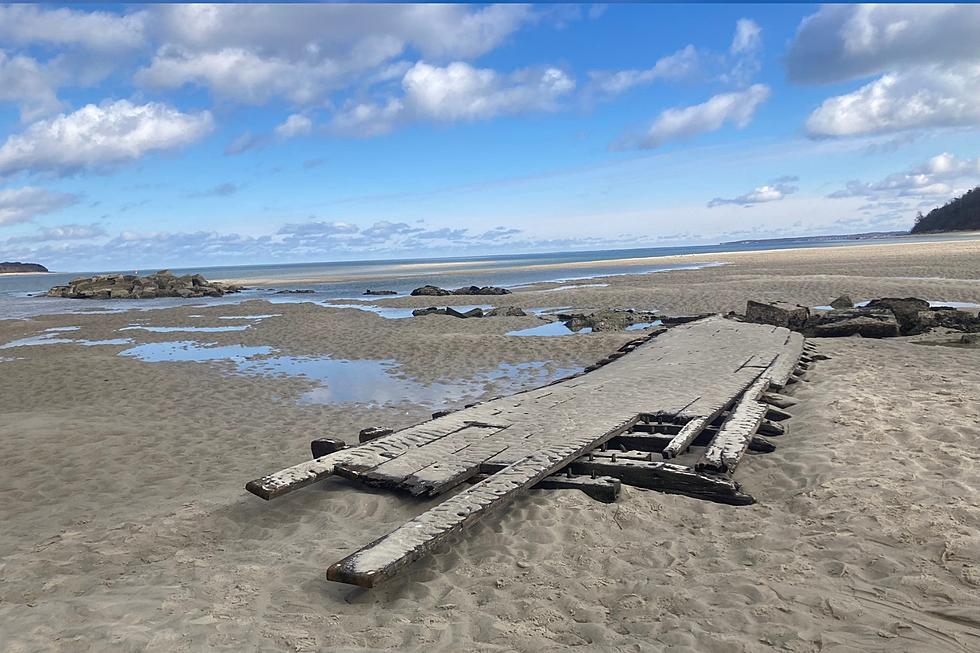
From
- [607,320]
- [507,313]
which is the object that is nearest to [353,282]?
[507,313]

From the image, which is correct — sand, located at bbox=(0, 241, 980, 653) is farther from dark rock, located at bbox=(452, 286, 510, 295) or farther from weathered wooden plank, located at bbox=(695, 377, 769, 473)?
dark rock, located at bbox=(452, 286, 510, 295)

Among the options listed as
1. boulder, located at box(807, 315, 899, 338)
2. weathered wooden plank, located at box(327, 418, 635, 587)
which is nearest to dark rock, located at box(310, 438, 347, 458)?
weathered wooden plank, located at box(327, 418, 635, 587)

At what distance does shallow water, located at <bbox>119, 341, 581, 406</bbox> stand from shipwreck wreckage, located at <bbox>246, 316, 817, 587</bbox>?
9.67 feet

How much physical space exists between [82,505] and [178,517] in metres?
1.61

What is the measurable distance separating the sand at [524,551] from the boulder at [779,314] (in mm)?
6525

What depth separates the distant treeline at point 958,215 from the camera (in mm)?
98625

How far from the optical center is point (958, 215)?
103 metres

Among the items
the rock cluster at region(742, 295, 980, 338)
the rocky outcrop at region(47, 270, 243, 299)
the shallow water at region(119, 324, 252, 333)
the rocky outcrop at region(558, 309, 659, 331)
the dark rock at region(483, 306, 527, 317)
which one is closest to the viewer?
the rock cluster at region(742, 295, 980, 338)

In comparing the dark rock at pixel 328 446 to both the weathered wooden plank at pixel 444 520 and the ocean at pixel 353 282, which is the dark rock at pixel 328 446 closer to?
the weathered wooden plank at pixel 444 520

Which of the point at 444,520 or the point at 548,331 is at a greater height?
the point at 444,520

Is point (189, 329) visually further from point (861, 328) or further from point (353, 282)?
point (353, 282)

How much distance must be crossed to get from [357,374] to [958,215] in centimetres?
12142

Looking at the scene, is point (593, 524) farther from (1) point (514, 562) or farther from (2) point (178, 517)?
(2) point (178, 517)

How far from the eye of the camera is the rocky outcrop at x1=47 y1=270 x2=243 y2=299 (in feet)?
144
